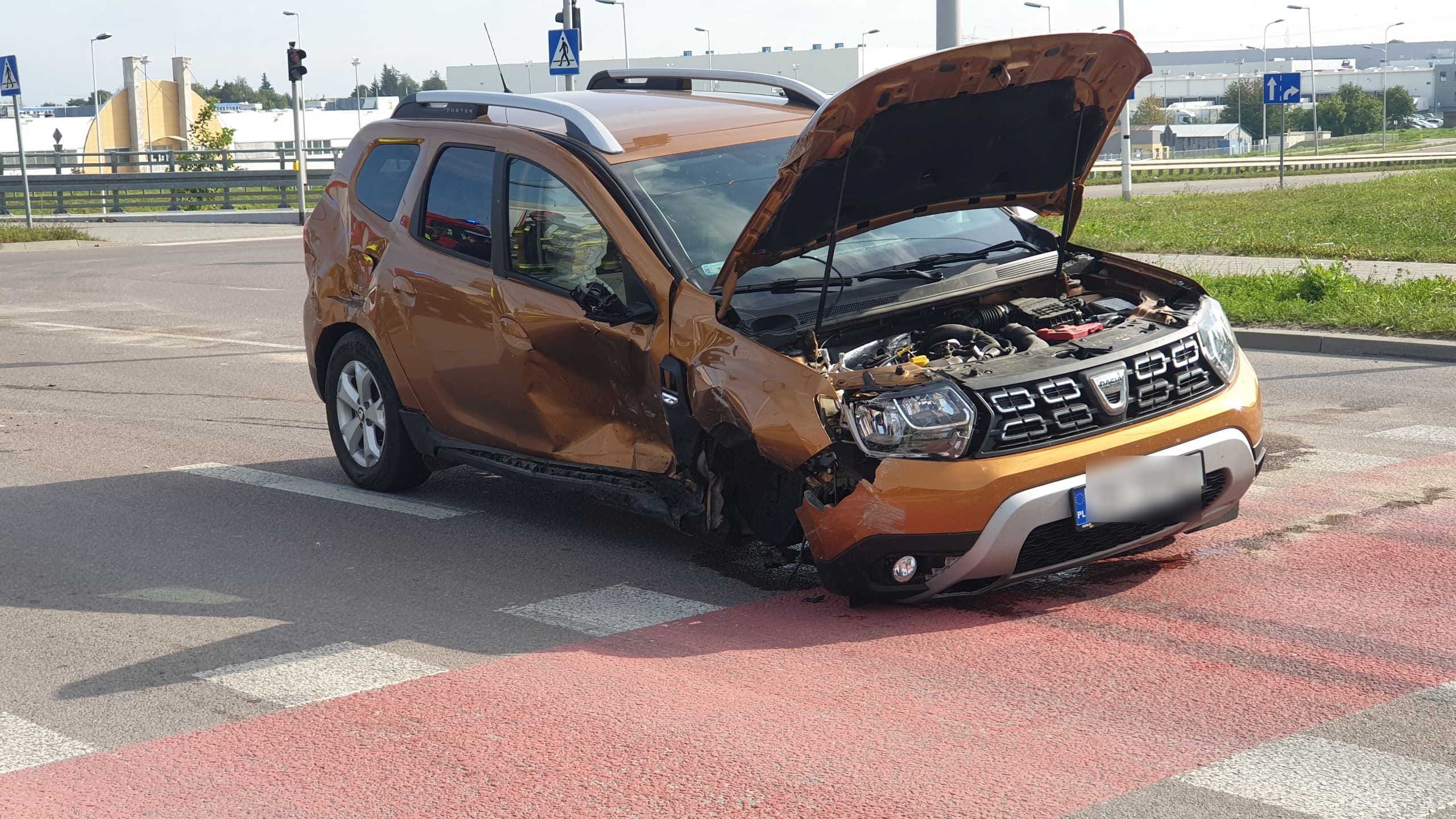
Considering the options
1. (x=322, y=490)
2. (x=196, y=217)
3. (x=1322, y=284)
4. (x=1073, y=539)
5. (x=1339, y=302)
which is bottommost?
(x=322, y=490)

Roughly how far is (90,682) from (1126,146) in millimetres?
33672

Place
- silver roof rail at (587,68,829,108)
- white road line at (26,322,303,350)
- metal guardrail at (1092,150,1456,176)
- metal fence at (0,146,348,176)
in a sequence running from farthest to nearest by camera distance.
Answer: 1. metal guardrail at (1092,150,1456,176)
2. metal fence at (0,146,348,176)
3. white road line at (26,322,303,350)
4. silver roof rail at (587,68,829,108)

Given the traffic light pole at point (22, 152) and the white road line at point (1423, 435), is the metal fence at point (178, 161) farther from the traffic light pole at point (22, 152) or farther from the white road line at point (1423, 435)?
the white road line at point (1423, 435)

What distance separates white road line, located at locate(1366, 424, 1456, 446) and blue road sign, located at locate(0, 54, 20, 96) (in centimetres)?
2888

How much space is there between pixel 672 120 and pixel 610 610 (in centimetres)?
228

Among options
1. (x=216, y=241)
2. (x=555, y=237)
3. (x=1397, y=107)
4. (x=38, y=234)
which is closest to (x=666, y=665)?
(x=555, y=237)

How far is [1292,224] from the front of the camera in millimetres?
23094

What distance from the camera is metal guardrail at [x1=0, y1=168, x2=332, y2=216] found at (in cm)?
3984

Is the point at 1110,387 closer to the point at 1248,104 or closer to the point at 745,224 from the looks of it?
the point at 745,224

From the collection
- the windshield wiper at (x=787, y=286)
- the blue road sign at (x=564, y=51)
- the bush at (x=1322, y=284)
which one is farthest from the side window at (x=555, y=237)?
the blue road sign at (x=564, y=51)

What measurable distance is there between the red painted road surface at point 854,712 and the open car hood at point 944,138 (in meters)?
1.41

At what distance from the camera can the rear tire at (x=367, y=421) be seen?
24.4ft

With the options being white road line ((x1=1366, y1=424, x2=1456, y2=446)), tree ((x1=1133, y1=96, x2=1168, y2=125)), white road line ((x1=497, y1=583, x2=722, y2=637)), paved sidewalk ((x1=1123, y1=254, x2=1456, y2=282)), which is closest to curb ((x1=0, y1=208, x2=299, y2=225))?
paved sidewalk ((x1=1123, y1=254, x2=1456, y2=282))

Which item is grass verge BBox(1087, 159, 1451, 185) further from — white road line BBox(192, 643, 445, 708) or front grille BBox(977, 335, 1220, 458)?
white road line BBox(192, 643, 445, 708)
